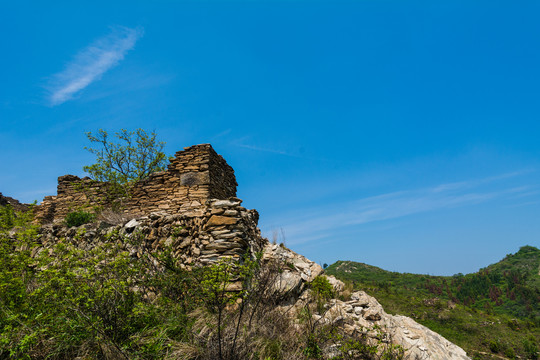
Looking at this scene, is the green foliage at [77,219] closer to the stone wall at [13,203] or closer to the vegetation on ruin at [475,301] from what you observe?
the vegetation on ruin at [475,301]

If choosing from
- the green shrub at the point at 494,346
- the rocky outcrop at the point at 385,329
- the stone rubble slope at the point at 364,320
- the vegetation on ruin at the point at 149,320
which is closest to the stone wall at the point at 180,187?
the stone rubble slope at the point at 364,320

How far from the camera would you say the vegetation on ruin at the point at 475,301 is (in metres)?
16.9

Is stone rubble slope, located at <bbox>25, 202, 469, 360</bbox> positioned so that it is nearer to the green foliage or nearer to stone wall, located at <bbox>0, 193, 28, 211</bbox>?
the green foliage

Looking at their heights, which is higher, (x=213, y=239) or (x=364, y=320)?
(x=213, y=239)

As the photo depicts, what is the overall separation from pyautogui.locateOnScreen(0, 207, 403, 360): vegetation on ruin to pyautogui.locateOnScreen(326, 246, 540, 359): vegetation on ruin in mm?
5033

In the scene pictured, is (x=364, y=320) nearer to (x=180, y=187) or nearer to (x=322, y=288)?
(x=322, y=288)

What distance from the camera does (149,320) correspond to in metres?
4.71

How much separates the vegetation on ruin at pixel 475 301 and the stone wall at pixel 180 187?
214 inches

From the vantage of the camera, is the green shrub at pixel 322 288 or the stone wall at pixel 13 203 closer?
the green shrub at pixel 322 288

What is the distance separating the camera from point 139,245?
22.8 feet

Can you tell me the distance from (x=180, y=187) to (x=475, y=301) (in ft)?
118

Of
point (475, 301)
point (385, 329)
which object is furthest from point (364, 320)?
point (475, 301)

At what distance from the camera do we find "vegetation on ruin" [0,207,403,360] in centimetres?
412

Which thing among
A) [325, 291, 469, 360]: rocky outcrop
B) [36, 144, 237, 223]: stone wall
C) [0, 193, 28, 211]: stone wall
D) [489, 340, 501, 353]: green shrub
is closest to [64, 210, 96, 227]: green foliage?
[36, 144, 237, 223]: stone wall
